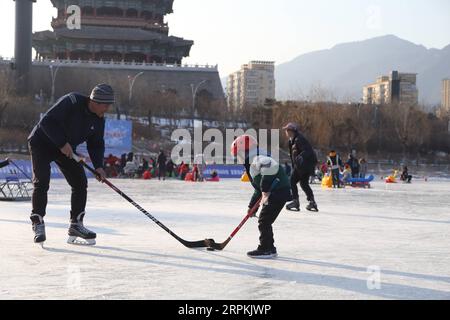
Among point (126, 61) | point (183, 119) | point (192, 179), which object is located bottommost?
point (192, 179)

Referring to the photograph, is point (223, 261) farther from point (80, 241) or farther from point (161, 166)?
point (161, 166)

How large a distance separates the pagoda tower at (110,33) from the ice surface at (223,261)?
55.8m

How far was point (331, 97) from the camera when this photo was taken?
196 ft

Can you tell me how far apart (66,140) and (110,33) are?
5890 cm

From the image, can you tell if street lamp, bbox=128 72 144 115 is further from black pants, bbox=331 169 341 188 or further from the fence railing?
black pants, bbox=331 169 341 188

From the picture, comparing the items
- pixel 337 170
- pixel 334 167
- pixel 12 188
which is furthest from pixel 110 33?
pixel 12 188

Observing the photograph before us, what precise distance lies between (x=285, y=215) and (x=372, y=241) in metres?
2.81

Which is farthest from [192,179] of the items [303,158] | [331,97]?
[331,97]

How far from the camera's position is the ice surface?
3.84 meters

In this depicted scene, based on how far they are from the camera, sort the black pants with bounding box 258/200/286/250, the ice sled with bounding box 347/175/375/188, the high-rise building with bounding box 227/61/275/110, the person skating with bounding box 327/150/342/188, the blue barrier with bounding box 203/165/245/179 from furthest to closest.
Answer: the high-rise building with bounding box 227/61/275/110 → the blue barrier with bounding box 203/165/245/179 → the ice sled with bounding box 347/175/375/188 → the person skating with bounding box 327/150/342/188 → the black pants with bounding box 258/200/286/250

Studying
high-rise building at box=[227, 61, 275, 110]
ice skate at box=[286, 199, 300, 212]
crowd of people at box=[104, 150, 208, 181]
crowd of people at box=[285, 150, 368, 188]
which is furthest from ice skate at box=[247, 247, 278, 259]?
high-rise building at box=[227, 61, 275, 110]

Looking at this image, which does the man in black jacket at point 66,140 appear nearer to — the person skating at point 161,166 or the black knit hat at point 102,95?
the black knit hat at point 102,95

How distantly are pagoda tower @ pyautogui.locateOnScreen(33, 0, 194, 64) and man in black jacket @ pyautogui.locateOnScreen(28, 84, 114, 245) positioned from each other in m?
58.1

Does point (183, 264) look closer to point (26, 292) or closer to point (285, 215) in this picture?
point (26, 292)
